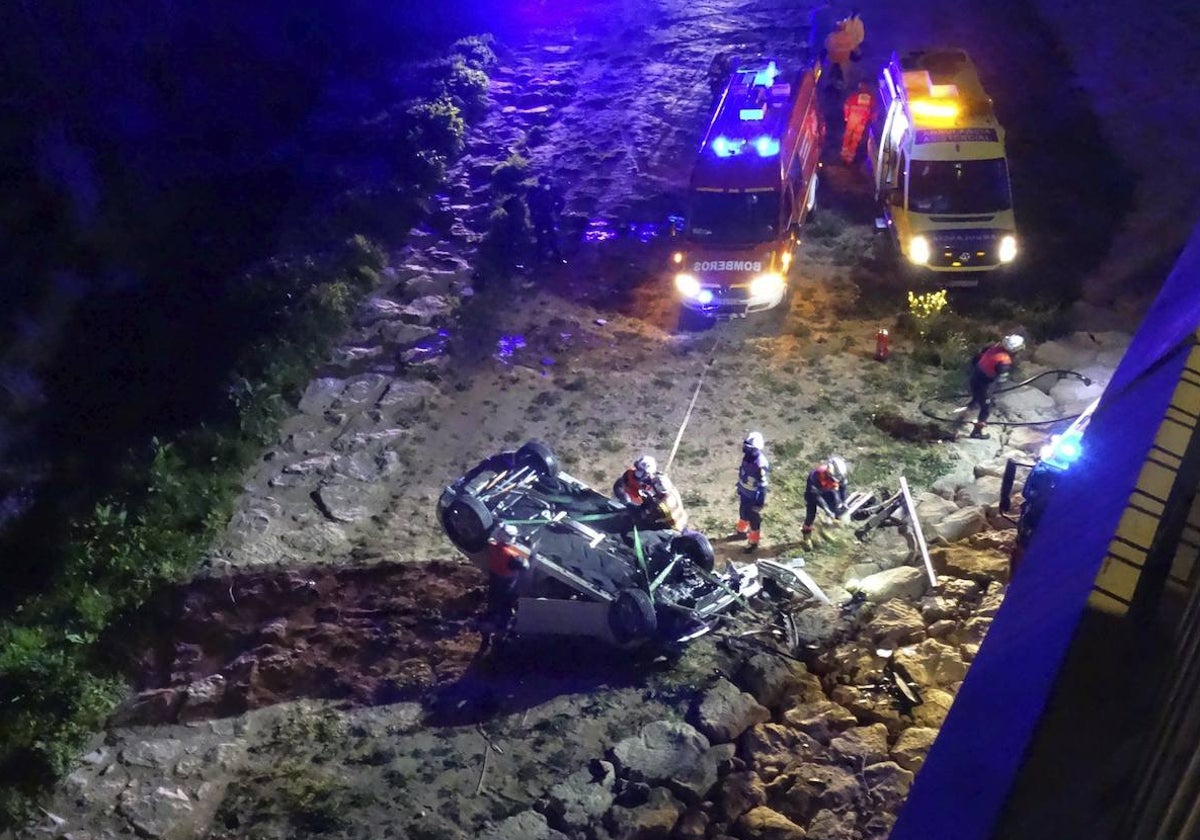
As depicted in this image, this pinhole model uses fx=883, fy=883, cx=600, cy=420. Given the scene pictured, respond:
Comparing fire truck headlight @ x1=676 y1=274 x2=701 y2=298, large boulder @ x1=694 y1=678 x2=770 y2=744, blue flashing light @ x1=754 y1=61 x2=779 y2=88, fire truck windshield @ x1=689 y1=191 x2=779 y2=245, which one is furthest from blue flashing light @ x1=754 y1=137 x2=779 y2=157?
large boulder @ x1=694 y1=678 x2=770 y2=744

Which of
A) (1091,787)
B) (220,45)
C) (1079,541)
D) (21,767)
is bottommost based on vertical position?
(21,767)

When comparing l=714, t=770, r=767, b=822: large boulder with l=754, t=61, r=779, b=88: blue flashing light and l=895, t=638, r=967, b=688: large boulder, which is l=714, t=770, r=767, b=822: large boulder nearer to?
l=895, t=638, r=967, b=688: large boulder

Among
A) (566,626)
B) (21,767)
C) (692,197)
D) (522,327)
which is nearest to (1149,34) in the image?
(692,197)

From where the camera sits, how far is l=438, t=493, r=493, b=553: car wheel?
8.73 meters

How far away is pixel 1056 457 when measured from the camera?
815cm

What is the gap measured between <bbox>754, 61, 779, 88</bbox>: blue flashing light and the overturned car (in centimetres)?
812

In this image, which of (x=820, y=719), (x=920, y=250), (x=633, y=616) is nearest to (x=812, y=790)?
(x=820, y=719)

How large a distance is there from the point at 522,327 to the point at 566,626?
650 cm

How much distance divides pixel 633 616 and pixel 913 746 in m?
2.54

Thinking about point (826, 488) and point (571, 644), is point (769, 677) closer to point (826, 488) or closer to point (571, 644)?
point (571, 644)

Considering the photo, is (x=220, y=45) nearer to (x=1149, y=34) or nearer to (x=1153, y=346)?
(x=1149, y=34)

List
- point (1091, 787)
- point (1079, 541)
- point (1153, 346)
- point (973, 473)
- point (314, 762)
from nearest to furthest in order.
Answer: point (1091, 787), point (1079, 541), point (1153, 346), point (314, 762), point (973, 473)

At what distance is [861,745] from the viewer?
23.1ft

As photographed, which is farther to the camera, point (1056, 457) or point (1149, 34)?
point (1149, 34)
